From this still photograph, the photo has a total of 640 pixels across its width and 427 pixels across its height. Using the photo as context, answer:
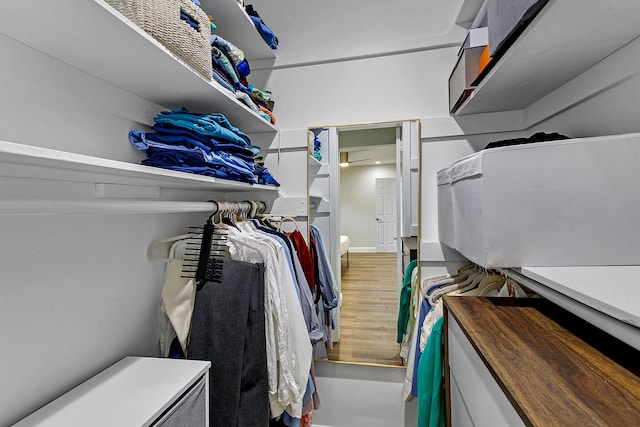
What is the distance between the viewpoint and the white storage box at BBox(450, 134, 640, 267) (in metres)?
0.75

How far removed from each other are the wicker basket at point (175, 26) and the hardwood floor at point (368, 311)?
1285 mm

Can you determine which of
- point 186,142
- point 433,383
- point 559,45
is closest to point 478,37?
point 559,45

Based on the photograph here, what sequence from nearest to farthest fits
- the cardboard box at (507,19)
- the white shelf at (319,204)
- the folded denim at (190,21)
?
the cardboard box at (507,19)
the folded denim at (190,21)
the white shelf at (319,204)

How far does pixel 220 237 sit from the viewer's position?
1293 mm

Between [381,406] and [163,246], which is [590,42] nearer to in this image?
[163,246]

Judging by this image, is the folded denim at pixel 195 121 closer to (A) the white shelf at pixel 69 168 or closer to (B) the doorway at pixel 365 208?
(A) the white shelf at pixel 69 168

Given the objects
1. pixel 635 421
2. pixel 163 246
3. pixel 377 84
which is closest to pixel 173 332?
pixel 163 246

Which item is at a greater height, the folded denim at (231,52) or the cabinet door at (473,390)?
the folded denim at (231,52)

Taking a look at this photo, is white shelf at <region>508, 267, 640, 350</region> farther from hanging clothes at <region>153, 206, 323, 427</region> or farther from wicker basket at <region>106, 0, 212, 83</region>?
wicker basket at <region>106, 0, 212, 83</region>

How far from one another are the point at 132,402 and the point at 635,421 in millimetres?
1108

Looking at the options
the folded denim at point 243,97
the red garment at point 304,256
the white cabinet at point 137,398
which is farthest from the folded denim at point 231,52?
the white cabinet at point 137,398

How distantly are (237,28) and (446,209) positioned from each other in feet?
4.48

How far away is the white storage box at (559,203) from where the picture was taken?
75 cm

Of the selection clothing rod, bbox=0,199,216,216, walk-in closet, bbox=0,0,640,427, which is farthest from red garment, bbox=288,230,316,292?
clothing rod, bbox=0,199,216,216
